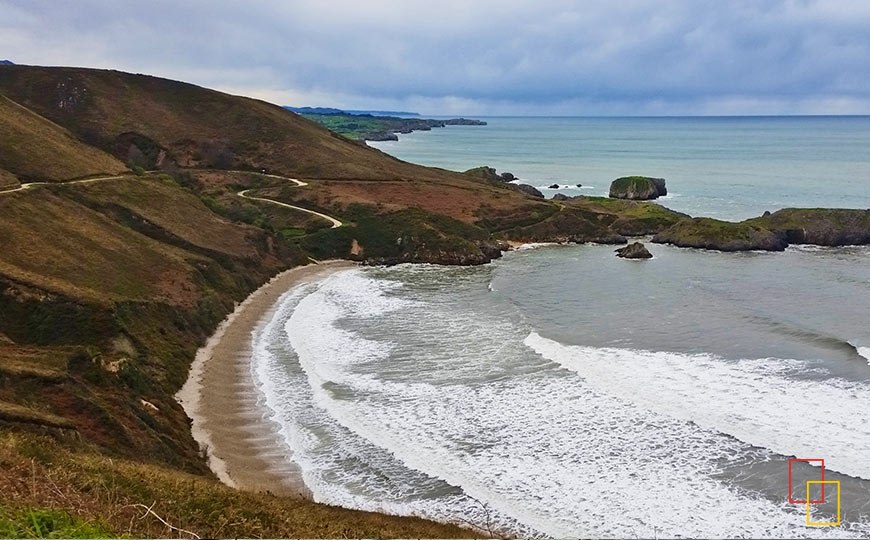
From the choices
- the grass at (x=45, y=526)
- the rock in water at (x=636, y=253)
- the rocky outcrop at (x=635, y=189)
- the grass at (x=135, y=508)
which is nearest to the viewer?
the grass at (x=45, y=526)

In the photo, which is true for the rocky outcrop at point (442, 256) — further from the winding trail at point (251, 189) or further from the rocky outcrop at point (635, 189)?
the rocky outcrop at point (635, 189)

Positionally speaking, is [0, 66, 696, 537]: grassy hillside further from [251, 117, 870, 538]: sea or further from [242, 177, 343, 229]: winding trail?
[251, 117, 870, 538]: sea

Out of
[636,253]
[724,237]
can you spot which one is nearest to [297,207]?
[636,253]

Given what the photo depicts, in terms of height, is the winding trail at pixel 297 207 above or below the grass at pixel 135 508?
above

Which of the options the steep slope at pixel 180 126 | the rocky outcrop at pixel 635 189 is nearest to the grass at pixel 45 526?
the steep slope at pixel 180 126

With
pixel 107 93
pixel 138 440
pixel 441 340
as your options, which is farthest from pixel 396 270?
pixel 107 93

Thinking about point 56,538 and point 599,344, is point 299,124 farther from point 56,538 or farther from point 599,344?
point 56,538

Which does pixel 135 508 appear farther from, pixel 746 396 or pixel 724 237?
pixel 724 237

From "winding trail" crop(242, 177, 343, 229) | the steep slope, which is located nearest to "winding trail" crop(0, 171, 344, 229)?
"winding trail" crop(242, 177, 343, 229)
